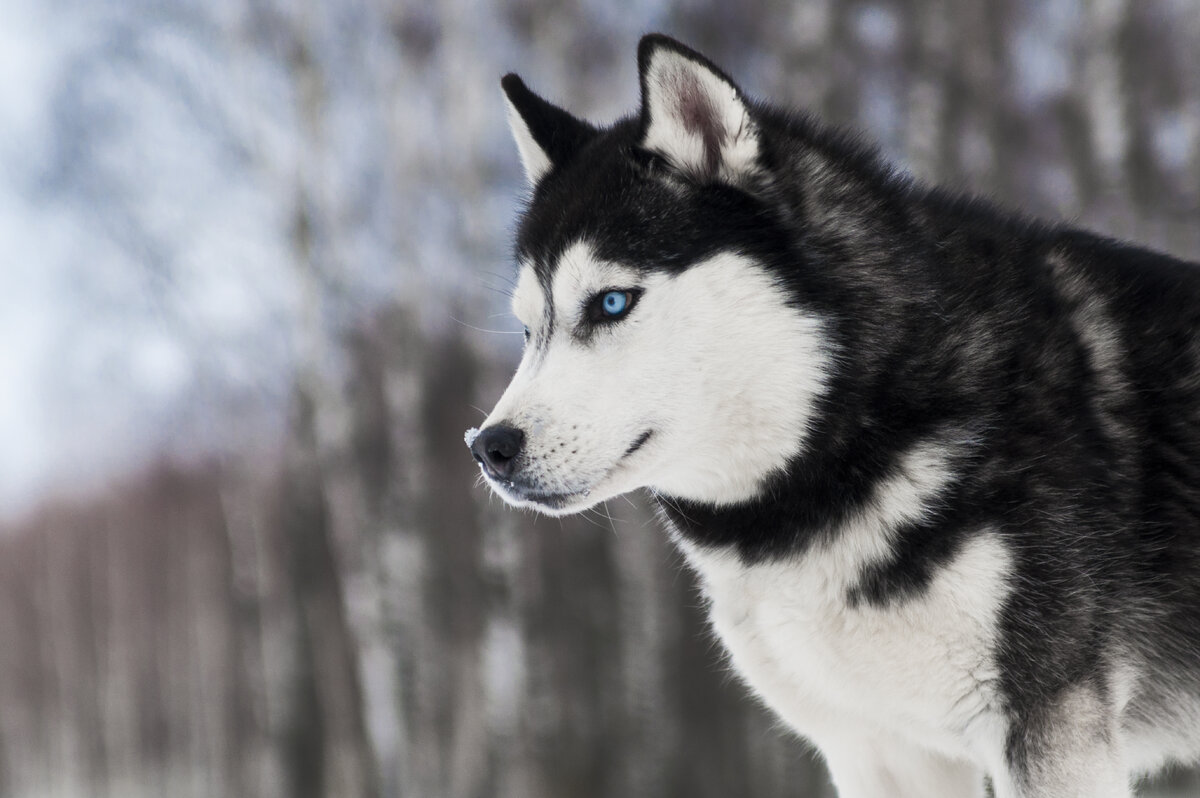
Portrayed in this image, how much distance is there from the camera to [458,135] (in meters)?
7.63

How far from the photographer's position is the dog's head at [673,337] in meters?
2.12

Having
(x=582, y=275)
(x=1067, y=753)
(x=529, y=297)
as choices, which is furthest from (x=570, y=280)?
(x=1067, y=753)

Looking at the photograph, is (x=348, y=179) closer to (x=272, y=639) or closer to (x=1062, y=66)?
(x=272, y=639)

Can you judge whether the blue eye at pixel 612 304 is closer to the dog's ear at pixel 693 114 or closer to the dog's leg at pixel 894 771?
the dog's ear at pixel 693 114

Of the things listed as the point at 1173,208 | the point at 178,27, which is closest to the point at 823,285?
the point at 1173,208

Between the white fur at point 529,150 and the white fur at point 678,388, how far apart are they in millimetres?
629

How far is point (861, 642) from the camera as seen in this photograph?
2082 mm

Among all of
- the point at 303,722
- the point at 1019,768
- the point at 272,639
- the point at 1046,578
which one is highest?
the point at 1046,578

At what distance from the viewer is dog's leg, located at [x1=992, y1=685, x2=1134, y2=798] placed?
1.94m

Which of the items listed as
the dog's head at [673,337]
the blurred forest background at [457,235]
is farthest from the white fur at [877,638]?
the blurred forest background at [457,235]

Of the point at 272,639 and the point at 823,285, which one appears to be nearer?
the point at 823,285

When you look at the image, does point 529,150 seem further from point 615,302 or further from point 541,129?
point 615,302

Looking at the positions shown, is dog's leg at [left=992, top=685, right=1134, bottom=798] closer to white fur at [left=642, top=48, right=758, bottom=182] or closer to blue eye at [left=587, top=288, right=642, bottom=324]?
blue eye at [left=587, top=288, right=642, bottom=324]

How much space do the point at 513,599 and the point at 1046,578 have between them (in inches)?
234
